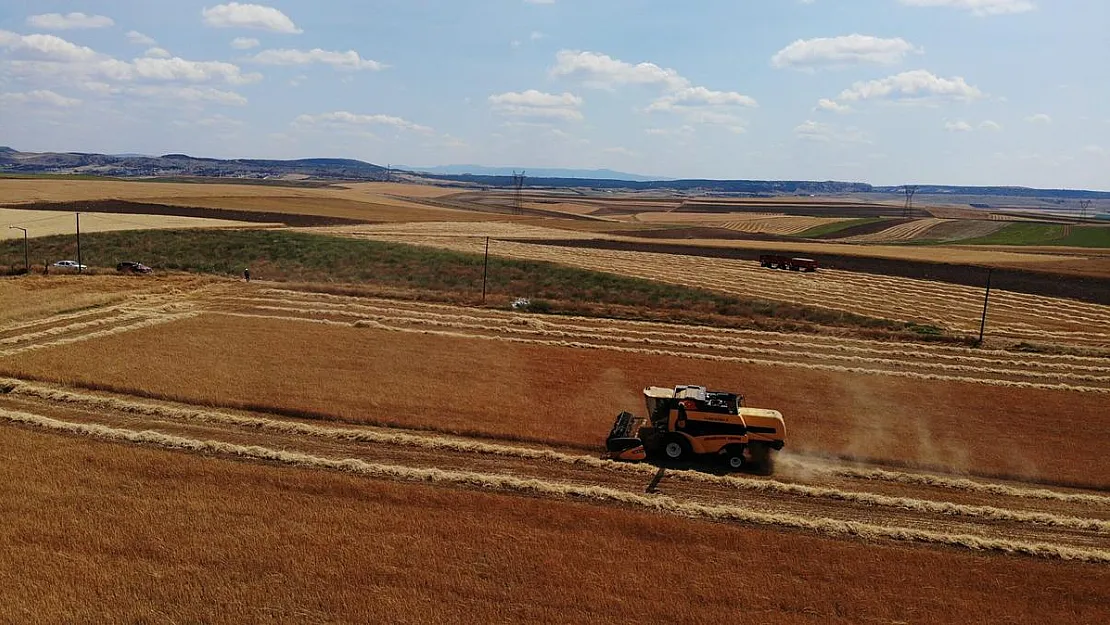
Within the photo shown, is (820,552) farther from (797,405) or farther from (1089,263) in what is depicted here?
(1089,263)

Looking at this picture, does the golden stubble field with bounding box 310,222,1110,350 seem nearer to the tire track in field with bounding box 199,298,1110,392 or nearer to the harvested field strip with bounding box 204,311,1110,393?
the tire track in field with bounding box 199,298,1110,392

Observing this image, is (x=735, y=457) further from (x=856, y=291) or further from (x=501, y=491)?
(x=856, y=291)

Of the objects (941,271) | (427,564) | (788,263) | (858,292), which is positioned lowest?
(427,564)

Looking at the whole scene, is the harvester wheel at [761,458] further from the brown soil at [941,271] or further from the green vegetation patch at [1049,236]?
the green vegetation patch at [1049,236]

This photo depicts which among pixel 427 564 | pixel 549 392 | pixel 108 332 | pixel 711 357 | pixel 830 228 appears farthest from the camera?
pixel 830 228

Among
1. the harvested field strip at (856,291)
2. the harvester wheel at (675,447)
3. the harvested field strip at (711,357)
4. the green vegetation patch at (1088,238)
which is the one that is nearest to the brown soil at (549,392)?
the harvested field strip at (711,357)

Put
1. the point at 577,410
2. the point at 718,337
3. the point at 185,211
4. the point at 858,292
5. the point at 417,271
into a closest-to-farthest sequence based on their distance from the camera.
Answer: the point at 577,410
the point at 718,337
the point at 858,292
the point at 417,271
the point at 185,211

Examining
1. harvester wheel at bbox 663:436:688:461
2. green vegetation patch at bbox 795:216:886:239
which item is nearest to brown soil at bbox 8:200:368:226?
green vegetation patch at bbox 795:216:886:239

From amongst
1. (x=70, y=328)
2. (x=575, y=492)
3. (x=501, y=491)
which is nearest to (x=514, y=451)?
(x=501, y=491)
